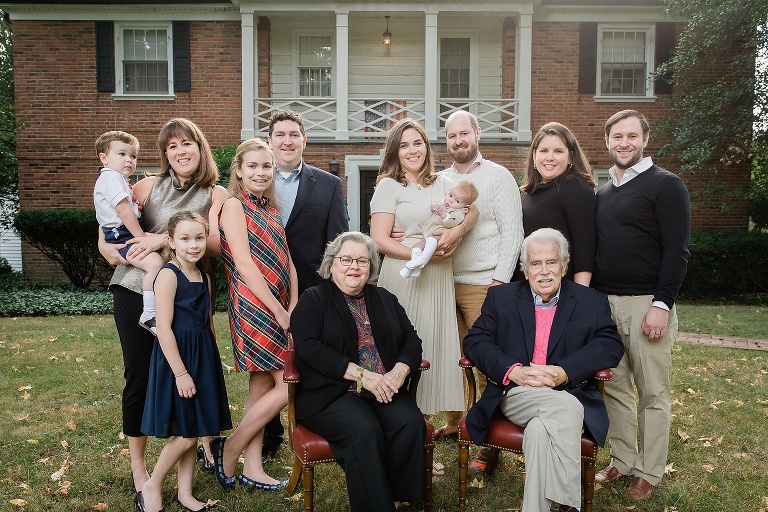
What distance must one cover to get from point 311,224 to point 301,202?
166 mm

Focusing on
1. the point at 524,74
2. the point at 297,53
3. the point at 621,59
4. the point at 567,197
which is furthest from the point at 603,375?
the point at 621,59

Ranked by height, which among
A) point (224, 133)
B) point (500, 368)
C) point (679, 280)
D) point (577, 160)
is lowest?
point (500, 368)

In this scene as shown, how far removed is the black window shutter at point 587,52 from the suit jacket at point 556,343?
39.2ft

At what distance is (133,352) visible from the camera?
3607 millimetres

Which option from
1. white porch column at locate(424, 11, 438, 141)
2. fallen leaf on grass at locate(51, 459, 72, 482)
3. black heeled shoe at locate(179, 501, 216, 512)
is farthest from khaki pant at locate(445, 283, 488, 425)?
white porch column at locate(424, 11, 438, 141)

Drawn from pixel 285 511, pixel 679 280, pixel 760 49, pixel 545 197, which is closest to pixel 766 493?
pixel 679 280

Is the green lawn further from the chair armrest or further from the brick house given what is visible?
the brick house

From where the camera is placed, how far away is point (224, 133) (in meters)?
14.4

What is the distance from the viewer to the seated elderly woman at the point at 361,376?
332cm

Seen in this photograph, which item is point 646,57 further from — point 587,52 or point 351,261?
point 351,261

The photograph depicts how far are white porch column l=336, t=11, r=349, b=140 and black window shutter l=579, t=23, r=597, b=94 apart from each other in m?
5.43

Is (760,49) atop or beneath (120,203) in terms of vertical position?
atop

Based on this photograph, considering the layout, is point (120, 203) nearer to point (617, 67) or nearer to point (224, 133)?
point (224, 133)

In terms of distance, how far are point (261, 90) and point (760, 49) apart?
10.6m
